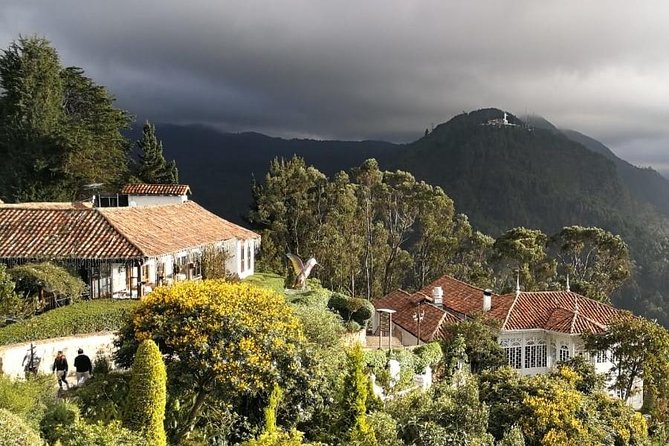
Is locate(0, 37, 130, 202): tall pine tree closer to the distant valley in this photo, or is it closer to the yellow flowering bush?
the yellow flowering bush

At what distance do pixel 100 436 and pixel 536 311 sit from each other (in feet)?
87.5

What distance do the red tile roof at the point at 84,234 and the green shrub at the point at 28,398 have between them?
6.82m

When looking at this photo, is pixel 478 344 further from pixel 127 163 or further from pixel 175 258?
pixel 127 163

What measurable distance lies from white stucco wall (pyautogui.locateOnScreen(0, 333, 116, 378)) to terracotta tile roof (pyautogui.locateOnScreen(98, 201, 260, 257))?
3769 mm

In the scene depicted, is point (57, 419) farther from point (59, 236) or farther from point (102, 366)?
point (59, 236)

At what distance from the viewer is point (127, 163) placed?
148ft

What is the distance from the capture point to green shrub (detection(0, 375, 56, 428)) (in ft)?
33.5

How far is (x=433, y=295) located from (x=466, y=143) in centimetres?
7027

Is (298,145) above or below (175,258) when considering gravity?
above

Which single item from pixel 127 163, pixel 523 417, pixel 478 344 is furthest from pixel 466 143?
pixel 523 417

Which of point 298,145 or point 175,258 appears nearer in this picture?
point 175,258

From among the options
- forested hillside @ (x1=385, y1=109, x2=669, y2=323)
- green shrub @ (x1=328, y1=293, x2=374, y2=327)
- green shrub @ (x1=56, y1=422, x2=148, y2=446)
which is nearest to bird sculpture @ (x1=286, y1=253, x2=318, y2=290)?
green shrub @ (x1=328, y1=293, x2=374, y2=327)

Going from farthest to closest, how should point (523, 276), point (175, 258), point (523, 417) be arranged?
point (523, 276) → point (175, 258) → point (523, 417)

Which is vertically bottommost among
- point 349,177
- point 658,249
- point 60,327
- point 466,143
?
point 658,249
